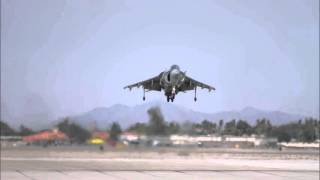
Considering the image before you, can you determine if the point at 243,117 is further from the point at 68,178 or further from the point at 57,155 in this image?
the point at 57,155

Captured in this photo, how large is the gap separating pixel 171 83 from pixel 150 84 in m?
0.94

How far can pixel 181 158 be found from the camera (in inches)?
4316

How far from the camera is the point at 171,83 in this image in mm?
15367

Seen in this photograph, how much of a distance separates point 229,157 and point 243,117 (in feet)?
310

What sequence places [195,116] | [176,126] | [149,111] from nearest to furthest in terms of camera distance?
[195,116] → [149,111] → [176,126]

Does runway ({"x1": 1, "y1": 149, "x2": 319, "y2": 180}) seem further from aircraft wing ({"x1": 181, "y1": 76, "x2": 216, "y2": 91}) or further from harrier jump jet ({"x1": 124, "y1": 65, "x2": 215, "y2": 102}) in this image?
aircraft wing ({"x1": 181, "y1": 76, "x2": 216, "y2": 91})

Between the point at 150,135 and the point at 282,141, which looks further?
the point at 282,141

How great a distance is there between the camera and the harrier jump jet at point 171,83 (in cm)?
1537

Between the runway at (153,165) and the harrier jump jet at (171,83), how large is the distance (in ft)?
175

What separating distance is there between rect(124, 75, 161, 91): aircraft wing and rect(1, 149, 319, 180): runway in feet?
175

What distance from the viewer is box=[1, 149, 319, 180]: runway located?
74.8 metres

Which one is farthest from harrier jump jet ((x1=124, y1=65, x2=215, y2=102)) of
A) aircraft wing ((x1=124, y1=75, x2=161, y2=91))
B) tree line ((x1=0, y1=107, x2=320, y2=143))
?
tree line ((x1=0, y1=107, x2=320, y2=143))

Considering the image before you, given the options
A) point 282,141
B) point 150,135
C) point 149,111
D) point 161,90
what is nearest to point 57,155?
point 282,141

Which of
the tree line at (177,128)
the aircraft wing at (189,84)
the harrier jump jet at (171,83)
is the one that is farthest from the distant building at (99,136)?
the aircraft wing at (189,84)
